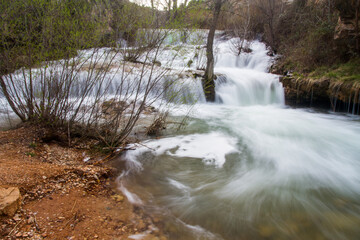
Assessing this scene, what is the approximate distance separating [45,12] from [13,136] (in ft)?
8.29

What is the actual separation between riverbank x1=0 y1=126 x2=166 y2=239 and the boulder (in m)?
0.05

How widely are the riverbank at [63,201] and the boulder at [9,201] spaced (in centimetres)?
5

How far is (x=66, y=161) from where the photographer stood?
13.6 ft

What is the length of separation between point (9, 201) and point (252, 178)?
3934 mm

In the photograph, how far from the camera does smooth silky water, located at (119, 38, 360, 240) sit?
3072 millimetres

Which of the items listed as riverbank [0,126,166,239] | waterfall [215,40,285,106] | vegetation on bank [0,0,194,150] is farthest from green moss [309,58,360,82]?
riverbank [0,126,166,239]

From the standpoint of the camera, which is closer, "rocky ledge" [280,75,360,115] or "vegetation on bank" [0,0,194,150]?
"vegetation on bank" [0,0,194,150]

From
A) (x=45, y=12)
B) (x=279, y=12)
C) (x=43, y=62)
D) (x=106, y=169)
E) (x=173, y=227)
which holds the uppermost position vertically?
(x=279, y=12)

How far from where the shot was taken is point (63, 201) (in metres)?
2.87

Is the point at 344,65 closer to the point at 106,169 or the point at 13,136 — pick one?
the point at 106,169

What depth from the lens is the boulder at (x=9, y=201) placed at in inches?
89.5

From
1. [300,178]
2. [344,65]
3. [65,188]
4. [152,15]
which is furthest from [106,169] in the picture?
[344,65]

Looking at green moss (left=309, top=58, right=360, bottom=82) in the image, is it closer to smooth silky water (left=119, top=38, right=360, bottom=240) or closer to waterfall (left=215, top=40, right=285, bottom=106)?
smooth silky water (left=119, top=38, right=360, bottom=240)

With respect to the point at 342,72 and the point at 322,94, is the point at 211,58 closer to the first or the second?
the point at 322,94
